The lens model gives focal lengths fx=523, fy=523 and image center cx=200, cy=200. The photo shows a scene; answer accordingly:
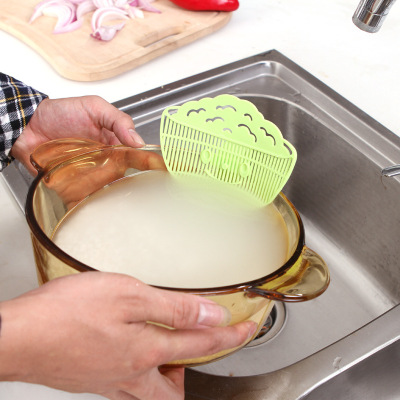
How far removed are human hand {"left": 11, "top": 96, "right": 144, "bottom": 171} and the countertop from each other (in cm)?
8

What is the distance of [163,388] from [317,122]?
0.56 m

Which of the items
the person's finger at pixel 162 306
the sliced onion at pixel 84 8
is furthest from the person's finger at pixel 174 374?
the sliced onion at pixel 84 8

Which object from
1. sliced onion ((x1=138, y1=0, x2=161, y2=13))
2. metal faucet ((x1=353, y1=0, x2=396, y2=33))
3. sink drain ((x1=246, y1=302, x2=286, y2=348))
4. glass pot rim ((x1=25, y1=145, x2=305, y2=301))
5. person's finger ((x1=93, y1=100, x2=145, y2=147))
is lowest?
sink drain ((x1=246, y1=302, x2=286, y2=348))

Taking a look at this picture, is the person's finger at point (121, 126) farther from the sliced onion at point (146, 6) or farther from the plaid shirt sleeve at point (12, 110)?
the sliced onion at point (146, 6)

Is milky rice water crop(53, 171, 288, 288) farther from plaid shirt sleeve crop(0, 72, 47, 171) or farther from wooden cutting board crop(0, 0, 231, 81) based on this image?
wooden cutting board crop(0, 0, 231, 81)

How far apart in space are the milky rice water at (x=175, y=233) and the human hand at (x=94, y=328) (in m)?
0.08

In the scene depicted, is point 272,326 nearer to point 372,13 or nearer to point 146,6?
point 372,13

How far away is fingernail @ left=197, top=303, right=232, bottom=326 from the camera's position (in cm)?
43

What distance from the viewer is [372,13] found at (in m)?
0.73

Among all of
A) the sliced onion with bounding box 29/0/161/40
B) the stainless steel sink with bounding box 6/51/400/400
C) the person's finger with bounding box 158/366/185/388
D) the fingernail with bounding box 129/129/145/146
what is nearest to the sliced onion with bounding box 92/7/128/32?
the sliced onion with bounding box 29/0/161/40

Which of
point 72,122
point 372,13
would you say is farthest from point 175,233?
point 372,13

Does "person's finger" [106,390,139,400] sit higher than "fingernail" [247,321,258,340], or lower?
lower

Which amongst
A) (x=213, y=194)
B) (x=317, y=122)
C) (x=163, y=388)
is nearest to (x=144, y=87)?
(x=317, y=122)

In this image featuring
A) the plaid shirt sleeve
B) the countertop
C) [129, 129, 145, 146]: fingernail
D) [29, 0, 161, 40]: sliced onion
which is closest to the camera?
[129, 129, 145, 146]: fingernail
